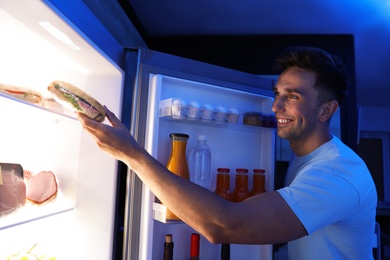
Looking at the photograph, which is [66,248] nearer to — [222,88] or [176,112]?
[176,112]

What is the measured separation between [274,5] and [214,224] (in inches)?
72.9

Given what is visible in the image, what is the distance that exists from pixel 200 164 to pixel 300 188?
1.34 ft

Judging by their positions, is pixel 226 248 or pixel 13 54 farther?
pixel 226 248

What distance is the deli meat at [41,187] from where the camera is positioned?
1008 millimetres

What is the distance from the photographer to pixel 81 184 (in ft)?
3.83

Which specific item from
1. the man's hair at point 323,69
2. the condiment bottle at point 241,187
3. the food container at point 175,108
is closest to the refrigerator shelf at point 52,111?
the food container at point 175,108

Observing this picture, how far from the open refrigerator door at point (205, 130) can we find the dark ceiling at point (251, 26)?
3.57 feet

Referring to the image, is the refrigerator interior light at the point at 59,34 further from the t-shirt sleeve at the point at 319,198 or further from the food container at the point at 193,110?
the t-shirt sleeve at the point at 319,198

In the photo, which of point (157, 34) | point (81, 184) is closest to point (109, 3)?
point (81, 184)

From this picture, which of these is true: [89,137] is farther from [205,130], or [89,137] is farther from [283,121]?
[283,121]

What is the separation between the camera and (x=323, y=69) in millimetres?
1268

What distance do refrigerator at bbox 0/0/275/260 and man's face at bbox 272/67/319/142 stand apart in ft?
0.55

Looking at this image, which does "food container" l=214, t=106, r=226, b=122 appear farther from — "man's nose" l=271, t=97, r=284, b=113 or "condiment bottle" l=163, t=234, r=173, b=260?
"condiment bottle" l=163, t=234, r=173, b=260

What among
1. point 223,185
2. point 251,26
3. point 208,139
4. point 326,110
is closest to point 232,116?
point 208,139
